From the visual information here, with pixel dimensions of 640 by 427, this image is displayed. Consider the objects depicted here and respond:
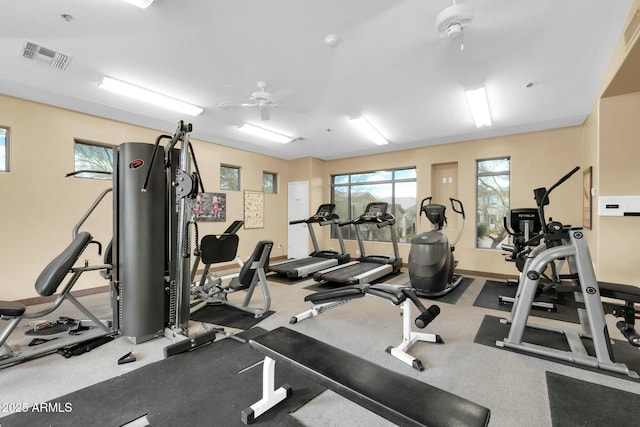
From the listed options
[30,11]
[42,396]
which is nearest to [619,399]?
[42,396]

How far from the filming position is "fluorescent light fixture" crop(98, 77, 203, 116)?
3537mm

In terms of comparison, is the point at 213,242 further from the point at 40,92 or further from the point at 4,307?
the point at 40,92

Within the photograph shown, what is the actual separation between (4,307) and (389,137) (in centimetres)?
603

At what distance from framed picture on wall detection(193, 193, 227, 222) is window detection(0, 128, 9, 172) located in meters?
2.79

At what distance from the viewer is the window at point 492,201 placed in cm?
585

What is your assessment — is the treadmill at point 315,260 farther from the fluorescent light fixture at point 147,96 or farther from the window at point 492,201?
the window at point 492,201

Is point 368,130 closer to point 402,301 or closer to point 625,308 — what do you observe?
point 402,301

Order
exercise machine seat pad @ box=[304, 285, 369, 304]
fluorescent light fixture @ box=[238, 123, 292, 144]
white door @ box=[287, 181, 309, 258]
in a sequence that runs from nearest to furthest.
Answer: exercise machine seat pad @ box=[304, 285, 369, 304] < fluorescent light fixture @ box=[238, 123, 292, 144] < white door @ box=[287, 181, 309, 258]

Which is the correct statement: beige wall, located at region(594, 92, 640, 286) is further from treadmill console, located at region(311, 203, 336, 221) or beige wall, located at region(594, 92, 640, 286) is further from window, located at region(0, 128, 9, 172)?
window, located at region(0, 128, 9, 172)

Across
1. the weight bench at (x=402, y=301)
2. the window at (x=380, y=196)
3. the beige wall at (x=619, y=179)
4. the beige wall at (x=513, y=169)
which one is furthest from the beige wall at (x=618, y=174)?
the window at (x=380, y=196)

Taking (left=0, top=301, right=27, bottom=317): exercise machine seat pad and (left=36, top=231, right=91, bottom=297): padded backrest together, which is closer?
(left=0, top=301, right=27, bottom=317): exercise machine seat pad

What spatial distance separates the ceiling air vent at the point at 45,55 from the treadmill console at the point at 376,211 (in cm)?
490

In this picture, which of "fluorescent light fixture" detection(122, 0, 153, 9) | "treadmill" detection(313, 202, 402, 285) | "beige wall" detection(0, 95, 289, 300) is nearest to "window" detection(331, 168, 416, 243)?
"treadmill" detection(313, 202, 402, 285)

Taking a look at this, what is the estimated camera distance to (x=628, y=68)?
2.85 m
